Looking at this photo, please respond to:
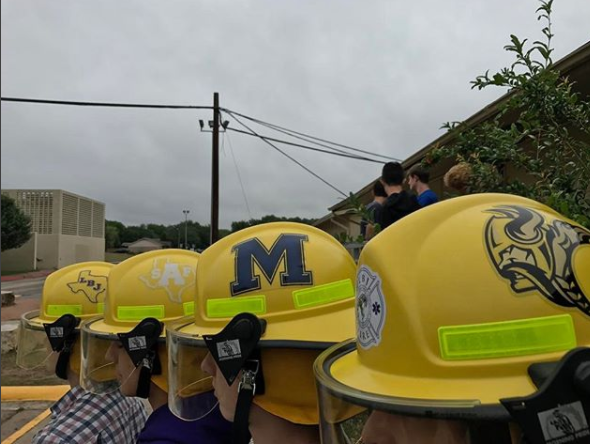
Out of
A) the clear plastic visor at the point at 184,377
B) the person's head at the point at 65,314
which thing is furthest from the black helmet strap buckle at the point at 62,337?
the clear plastic visor at the point at 184,377

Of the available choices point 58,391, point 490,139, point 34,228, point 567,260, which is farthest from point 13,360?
point 34,228

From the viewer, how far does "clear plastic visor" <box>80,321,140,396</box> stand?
245 centimetres

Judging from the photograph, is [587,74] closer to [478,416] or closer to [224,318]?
[224,318]

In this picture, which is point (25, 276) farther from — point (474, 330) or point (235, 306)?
point (474, 330)

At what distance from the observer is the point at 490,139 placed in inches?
84.8

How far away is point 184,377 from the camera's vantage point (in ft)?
6.71

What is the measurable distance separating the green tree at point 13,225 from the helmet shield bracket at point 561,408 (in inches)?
1633

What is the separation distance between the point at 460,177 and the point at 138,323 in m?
1.89

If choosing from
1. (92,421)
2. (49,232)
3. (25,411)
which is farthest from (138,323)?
(49,232)

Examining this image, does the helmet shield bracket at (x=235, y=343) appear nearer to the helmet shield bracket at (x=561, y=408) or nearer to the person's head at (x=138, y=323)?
the person's head at (x=138, y=323)

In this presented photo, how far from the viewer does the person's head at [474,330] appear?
86 centimetres

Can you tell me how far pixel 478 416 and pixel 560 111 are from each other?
151 centimetres

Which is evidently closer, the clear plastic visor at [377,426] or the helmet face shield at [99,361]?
the clear plastic visor at [377,426]

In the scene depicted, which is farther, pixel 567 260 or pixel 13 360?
pixel 13 360
